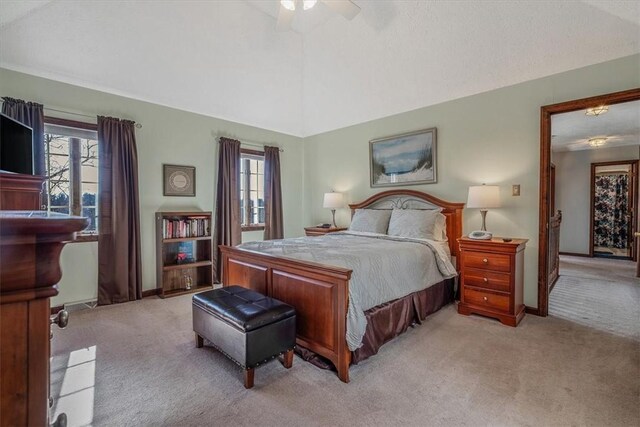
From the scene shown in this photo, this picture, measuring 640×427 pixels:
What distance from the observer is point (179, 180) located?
4414 millimetres

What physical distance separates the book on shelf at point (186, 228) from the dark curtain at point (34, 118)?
1.40 metres

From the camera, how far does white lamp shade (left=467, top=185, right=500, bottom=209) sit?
3.37 metres

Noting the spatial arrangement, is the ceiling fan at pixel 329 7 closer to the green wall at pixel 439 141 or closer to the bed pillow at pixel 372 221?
the green wall at pixel 439 141

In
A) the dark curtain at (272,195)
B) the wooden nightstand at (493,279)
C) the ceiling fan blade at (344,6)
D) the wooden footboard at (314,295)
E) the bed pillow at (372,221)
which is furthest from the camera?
the dark curtain at (272,195)

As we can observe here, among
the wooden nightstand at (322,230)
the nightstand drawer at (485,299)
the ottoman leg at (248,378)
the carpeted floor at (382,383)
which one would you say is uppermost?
the wooden nightstand at (322,230)

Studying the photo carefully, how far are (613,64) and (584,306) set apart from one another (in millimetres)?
2620

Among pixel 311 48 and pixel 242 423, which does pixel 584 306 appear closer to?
pixel 242 423

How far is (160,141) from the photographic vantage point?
4.23 m

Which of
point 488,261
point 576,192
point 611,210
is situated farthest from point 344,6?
point 611,210

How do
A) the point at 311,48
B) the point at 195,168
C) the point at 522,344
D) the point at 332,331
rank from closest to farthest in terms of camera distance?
the point at 332,331 → the point at 522,344 → the point at 311,48 → the point at 195,168

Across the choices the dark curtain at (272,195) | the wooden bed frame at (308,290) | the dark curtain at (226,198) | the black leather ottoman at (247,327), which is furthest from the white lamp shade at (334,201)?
the black leather ottoman at (247,327)

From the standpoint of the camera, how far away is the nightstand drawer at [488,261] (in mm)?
3088

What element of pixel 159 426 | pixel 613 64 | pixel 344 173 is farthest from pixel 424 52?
pixel 159 426

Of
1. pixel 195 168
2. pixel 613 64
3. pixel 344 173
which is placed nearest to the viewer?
pixel 613 64
